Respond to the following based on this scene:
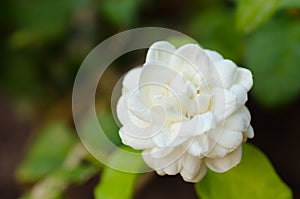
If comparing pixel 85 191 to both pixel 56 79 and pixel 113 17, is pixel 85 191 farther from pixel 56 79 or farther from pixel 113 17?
pixel 113 17


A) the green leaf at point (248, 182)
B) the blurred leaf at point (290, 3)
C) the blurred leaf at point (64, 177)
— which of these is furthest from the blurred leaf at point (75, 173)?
the blurred leaf at point (290, 3)

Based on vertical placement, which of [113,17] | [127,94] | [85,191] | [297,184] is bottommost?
[85,191]

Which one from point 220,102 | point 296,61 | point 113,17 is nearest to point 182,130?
point 220,102

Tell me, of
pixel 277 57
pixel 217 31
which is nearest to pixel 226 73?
pixel 277 57

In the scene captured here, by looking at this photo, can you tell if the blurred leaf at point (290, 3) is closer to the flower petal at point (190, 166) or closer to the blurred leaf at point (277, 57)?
the blurred leaf at point (277, 57)

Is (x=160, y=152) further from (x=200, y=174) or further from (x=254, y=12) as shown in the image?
(x=254, y=12)
